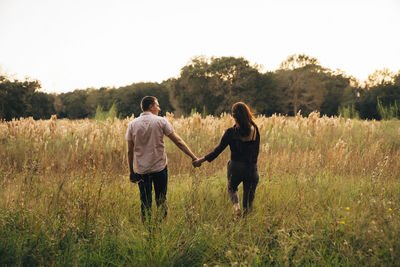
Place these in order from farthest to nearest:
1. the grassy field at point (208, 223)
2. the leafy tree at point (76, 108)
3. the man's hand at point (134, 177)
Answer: the leafy tree at point (76, 108) < the man's hand at point (134, 177) < the grassy field at point (208, 223)

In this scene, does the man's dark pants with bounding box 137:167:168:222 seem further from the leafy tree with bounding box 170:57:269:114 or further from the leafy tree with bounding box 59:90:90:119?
the leafy tree with bounding box 59:90:90:119

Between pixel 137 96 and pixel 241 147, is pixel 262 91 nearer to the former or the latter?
pixel 137 96

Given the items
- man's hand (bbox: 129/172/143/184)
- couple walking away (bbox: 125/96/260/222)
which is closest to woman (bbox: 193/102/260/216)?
couple walking away (bbox: 125/96/260/222)

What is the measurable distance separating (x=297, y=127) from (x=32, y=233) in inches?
377

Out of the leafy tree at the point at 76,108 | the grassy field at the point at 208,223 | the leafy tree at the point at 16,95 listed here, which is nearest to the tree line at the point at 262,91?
the leafy tree at the point at 76,108

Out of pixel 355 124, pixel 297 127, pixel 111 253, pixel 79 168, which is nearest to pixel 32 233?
pixel 111 253

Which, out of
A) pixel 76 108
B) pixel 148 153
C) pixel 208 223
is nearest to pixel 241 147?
pixel 208 223

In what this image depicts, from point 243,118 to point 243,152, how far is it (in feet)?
1.53

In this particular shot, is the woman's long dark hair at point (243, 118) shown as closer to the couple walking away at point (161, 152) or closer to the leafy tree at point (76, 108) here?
the couple walking away at point (161, 152)

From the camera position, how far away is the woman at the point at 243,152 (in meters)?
3.39

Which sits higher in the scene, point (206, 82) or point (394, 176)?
point (206, 82)

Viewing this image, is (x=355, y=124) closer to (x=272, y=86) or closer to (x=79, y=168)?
(x=79, y=168)

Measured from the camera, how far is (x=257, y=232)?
2.99 metres

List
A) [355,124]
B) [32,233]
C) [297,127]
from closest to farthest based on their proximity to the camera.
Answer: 1. [32,233]
2. [297,127]
3. [355,124]
